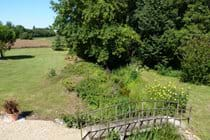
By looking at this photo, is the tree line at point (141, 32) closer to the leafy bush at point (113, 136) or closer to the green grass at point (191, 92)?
the green grass at point (191, 92)

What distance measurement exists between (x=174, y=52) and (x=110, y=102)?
1756 cm

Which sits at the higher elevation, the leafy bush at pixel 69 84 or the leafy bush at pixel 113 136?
the leafy bush at pixel 69 84

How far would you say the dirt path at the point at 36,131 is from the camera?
16984 millimetres

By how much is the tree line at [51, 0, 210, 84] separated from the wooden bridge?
11858mm

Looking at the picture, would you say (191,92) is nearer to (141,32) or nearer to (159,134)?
(159,134)

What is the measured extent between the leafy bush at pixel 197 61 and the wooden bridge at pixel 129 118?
34.5 feet

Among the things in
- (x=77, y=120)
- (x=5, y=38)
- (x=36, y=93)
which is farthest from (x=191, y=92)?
(x=5, y=38)

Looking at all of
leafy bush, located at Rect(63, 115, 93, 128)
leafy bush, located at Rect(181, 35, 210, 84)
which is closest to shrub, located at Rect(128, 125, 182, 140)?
leafy bush, located at Rect(63, 115, 93, 128)

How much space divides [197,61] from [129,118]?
14.6 m

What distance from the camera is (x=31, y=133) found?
17469mm

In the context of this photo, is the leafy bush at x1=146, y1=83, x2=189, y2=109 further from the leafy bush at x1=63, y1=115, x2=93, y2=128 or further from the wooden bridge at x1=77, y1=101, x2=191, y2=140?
the leafy bush at x1=63, y1=115, x2=93, y2=128

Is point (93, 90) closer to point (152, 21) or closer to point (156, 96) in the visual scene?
point (156, 96)

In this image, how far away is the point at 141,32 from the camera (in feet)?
126

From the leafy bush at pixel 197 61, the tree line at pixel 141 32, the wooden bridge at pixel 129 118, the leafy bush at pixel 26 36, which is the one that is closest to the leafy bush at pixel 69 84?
the wooden bridge at pixel 129 118
